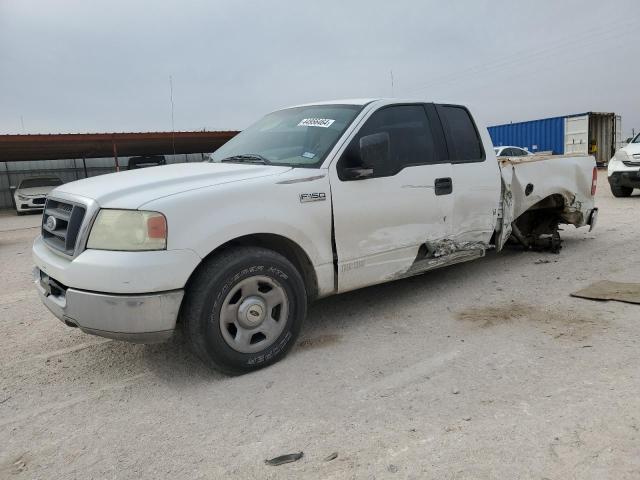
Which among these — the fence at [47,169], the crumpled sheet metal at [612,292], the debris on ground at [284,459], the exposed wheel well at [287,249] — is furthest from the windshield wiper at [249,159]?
the fence at [47,169]

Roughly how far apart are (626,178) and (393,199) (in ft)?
34.6

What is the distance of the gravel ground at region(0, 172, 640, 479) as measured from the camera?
228 centimetres

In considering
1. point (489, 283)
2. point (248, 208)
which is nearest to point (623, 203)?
point (489, 283)

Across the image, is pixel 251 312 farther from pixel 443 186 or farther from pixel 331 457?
pixel 443 186

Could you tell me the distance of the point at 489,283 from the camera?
16.8 ft

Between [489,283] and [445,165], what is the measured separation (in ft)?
4.89

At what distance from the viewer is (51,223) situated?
3377 millimetres

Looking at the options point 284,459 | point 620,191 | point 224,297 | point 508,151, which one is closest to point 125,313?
point 224,297

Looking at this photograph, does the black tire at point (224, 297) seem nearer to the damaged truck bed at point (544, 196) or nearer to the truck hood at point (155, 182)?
the truck hood at point (155, 182)

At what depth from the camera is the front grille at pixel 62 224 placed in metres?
2.99

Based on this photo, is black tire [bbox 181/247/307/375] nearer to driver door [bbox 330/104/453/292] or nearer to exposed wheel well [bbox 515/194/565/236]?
driver door [bbox 330/104/453/292]

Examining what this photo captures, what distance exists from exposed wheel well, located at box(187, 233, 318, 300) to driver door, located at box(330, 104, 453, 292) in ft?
0.74

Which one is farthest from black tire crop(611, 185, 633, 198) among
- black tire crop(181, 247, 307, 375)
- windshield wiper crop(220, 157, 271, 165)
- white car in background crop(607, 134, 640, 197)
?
black tire crop(181, 247, 307, 375)

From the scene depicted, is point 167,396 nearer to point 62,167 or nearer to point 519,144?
point 519,144
